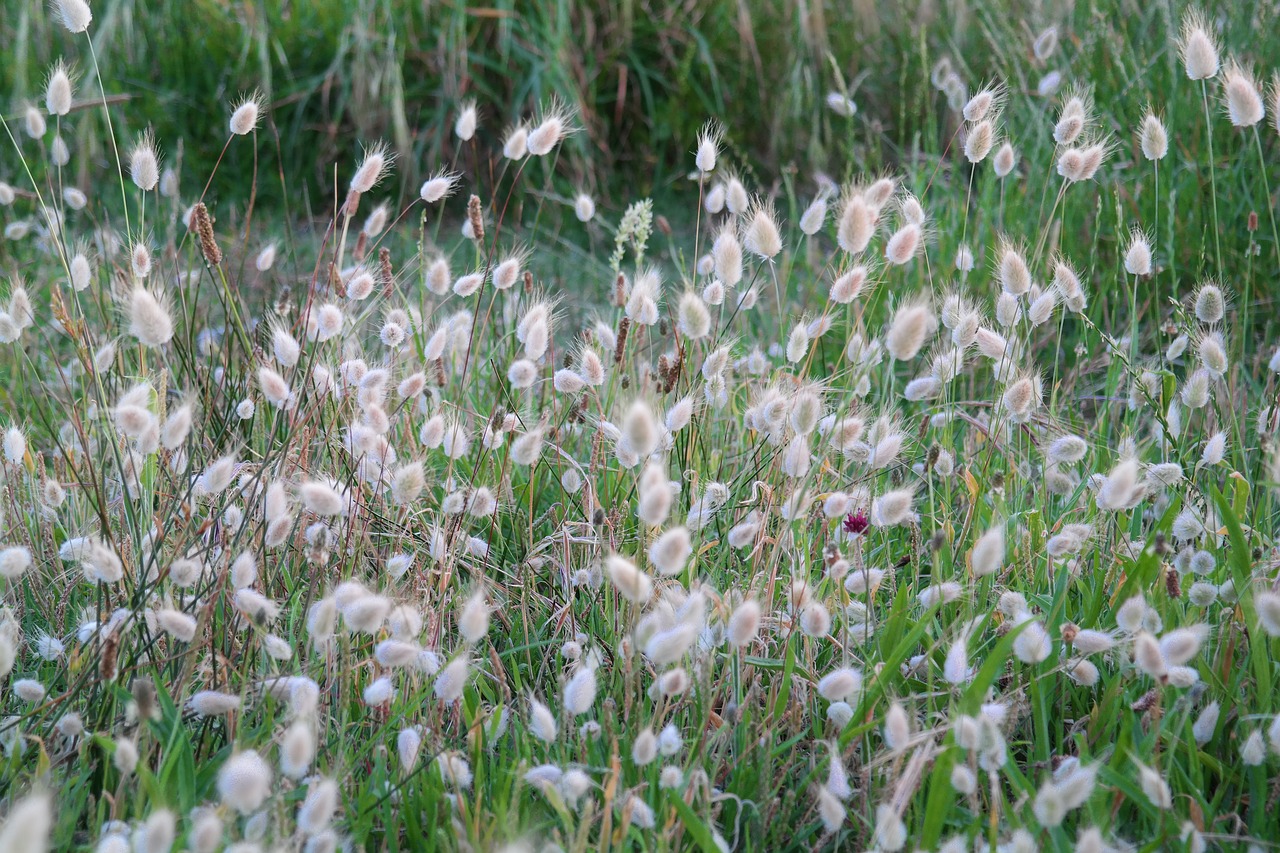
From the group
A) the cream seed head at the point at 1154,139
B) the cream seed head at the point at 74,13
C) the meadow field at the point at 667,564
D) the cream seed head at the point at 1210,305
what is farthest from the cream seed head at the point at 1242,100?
the cream seed head at the point at 74,13

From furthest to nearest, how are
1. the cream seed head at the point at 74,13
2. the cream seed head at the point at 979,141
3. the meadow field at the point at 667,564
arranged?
the cream seed head at the point at 979,141 → the cream seed head at the point at 74,13 → the meadow field at the point at 667,564

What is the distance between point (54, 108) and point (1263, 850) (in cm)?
189

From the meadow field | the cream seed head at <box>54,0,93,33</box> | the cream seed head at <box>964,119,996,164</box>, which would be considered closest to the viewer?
the meadow field

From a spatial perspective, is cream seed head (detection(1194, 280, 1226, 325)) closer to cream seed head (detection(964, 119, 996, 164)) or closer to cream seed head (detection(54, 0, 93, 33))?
cream seed head (detection(964, 119, 996, 164))

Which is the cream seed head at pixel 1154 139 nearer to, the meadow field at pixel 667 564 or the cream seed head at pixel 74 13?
the meadow field at pixel 667 564

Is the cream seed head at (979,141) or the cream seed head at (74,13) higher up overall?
the cream seed head at (74,13)

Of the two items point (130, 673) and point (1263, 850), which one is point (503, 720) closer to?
point (130, 673)

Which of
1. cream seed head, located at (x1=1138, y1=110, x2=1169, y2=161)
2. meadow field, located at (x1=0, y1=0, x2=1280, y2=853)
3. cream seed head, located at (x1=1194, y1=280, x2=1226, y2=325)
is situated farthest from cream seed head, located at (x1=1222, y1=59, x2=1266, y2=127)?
cream seed head, located at (x1=1194, y1=280, x2=1226, y2=325)

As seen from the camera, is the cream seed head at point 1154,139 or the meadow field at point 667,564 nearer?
the meadow field at point 667,564

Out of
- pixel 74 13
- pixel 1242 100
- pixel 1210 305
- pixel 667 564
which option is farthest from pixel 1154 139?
pixel 74 13

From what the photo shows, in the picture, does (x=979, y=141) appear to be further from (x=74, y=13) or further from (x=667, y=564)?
(x=74, y=13)

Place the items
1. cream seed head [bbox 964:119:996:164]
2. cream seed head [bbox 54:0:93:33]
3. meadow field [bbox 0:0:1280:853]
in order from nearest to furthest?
meadow field [bbox 0:0:1280:853]
cream seed head [bbox 54:0:93:33]
cream seed head [bbox 964:119:996:164]

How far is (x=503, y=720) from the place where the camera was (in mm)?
1511

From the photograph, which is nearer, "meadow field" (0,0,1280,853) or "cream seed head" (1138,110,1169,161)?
"meadow field" (0,0,1280,853)
